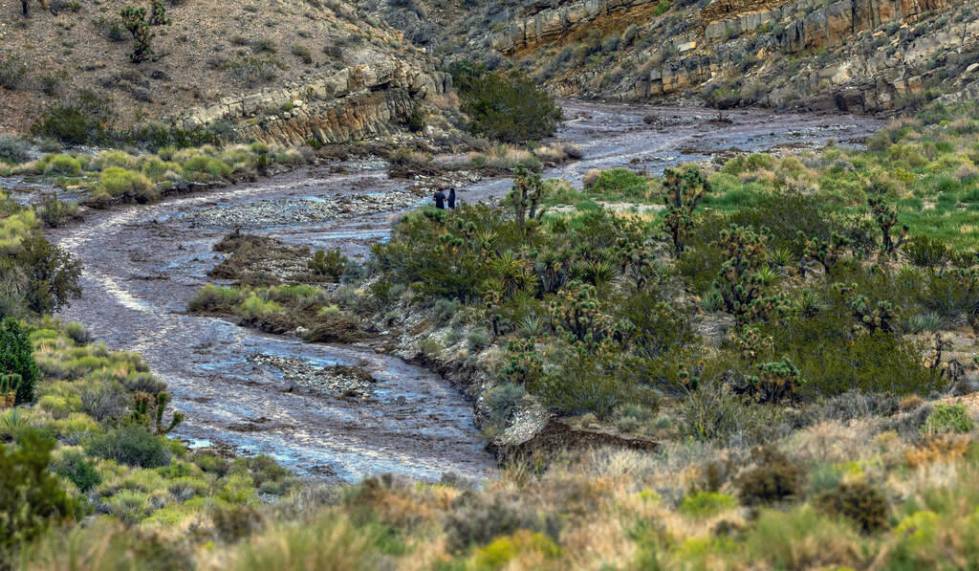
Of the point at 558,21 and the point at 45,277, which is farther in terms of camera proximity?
the point at 558,21

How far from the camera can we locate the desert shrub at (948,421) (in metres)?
11.9

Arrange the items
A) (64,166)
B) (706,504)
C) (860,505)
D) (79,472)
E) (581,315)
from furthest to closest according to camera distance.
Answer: (64,166)
(581,315)
(79,472)
(706,504)
(860,505)

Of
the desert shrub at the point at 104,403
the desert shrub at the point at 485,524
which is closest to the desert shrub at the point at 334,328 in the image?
the desert shrub at the point at 104,403

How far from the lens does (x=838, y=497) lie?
8.77 m

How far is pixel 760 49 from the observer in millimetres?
77250

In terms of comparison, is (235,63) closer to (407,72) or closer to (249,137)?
(249,137)

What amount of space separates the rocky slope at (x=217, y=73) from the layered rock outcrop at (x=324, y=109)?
0.05 m

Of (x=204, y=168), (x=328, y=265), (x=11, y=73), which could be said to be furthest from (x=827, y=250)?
(x=11, y=73)

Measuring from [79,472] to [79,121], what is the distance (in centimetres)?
3761

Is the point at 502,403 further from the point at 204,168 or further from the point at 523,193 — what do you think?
the point at 204,168

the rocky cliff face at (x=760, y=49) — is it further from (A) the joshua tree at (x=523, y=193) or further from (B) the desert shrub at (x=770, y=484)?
(B) the desert shrub at (x=770, y=484)

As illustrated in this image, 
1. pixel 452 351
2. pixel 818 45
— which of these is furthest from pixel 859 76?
pixel 452 351

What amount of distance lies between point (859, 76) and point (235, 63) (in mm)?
37225

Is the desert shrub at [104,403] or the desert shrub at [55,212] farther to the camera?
the desert shrub at [55,212]
